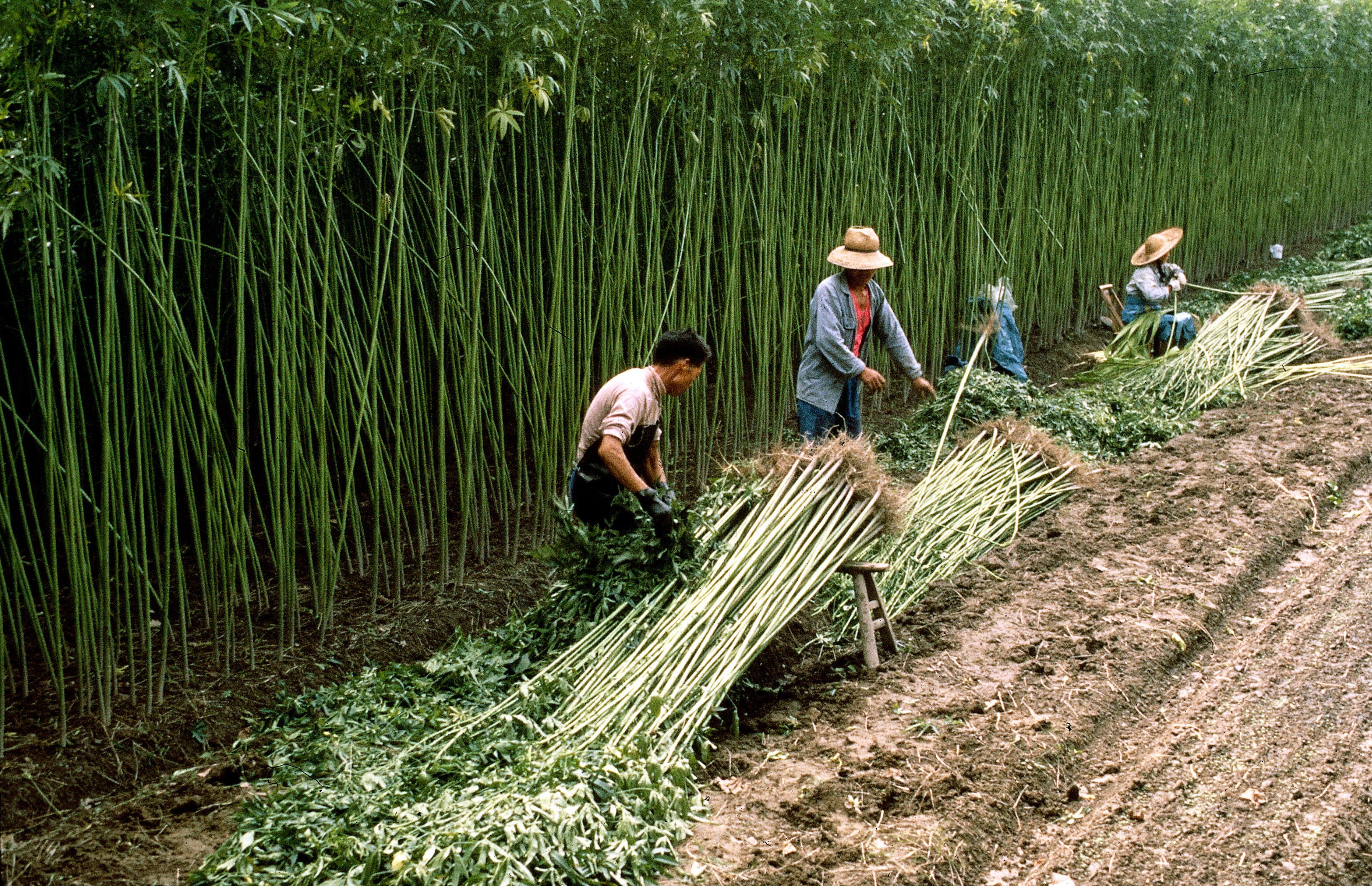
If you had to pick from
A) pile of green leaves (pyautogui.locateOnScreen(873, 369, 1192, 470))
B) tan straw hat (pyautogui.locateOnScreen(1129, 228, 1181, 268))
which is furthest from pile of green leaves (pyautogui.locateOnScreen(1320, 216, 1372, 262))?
pile of green leaves (pyautogui.locateOnScreen(873, 369, 1192, 470))

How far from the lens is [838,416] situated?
18.3 ft

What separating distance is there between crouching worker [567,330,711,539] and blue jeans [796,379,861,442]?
150cm

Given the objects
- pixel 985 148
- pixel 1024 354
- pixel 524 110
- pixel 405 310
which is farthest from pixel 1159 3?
pixel 405 310

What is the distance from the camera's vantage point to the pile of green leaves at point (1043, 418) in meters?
6.32

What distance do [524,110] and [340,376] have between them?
1505mm

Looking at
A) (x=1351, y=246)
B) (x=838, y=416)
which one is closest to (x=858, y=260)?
(x=838, y=416)

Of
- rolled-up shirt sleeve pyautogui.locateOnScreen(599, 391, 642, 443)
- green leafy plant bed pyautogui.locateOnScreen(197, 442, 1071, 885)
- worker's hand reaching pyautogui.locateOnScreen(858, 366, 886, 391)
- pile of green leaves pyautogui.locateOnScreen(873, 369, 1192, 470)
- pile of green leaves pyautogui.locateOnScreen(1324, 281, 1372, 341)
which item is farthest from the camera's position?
pile of green leaves pyautogui.locateOnScreen(1324, 281, 1372, 341)

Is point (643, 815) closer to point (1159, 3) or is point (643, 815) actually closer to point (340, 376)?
point (340, 376)

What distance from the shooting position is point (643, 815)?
9.25ft

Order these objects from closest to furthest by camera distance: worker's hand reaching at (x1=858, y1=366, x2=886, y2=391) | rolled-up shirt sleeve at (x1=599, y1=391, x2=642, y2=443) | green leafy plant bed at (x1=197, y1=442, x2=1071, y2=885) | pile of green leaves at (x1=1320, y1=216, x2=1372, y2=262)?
1. green leafy plant bed at (x1=197, y1=442, x2=1071, y2=885)
2. rolled-up shirt sleeve at (x1=599, y1=391, x2=642, y2=443)
3. worker's hand reaching at (x1=858, y1=366, x2=886, y2=391)
4. pile of green leaves at (x1=1320, y1=216, x2=1372, y2=262)

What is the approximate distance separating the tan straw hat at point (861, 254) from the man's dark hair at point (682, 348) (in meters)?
1.71

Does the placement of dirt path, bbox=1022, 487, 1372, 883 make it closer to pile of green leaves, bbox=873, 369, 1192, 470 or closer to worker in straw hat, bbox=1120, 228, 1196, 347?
pile of green leaves, bbox=873, 369, 1192, 470

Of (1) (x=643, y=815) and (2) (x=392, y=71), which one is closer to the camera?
(1) (x=643, y=815)

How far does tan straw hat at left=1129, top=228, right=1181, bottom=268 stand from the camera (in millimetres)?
8109
